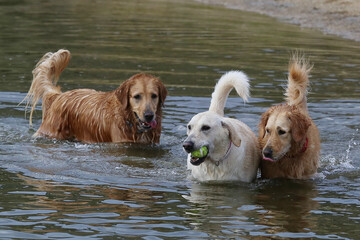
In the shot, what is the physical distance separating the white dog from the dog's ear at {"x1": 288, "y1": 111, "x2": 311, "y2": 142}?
0.56m

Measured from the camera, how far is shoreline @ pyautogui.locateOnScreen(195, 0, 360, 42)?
71.6ft

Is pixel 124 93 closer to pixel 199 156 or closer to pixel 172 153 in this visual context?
pixel 172 153

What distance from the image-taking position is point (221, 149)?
8.37 meters

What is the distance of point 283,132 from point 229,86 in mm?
1165

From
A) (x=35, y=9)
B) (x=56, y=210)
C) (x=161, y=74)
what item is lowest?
(x=56, y=210)

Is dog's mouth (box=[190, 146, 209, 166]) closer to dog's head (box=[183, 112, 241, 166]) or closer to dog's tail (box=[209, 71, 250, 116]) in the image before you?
dog's head (box=[183, 112, 241, 166])

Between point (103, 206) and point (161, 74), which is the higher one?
point (161, 74)

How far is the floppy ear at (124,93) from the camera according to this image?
10297 mm

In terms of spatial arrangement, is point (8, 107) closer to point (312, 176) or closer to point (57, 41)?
point (312, 176)

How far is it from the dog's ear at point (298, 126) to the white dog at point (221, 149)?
563 mm

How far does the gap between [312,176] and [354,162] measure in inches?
42.2

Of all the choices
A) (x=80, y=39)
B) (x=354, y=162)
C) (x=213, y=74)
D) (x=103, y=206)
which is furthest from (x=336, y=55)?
(x=103, y=206)

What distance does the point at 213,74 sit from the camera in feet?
51.3

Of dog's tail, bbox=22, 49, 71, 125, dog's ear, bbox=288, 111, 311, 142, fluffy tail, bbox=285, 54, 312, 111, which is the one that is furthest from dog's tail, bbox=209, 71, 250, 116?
dog's tail, bbox=22, 49, 71, 125
